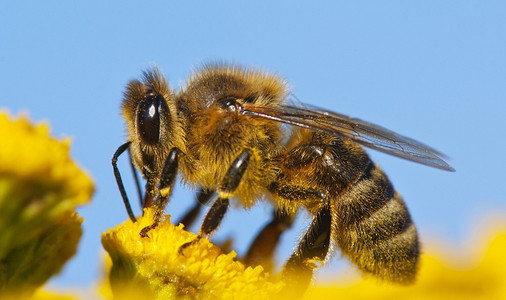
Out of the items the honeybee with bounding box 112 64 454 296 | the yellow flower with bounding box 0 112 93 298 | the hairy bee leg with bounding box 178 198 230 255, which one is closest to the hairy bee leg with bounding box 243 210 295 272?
the honeybee with bounding box 112 64 454 296

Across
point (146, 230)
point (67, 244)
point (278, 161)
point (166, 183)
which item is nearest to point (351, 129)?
point (278, 161)

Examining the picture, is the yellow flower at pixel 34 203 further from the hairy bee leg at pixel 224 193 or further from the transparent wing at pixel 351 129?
the transparent wing at pixel 351 129

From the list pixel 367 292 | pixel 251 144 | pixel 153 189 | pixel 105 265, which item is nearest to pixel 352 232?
pixel 251 144

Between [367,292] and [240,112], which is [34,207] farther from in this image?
[367,292]

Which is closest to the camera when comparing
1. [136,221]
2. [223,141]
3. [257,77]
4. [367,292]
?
[136,221]

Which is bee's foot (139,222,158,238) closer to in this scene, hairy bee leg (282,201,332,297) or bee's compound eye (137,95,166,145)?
bee's compound eye (137,95,166,145)

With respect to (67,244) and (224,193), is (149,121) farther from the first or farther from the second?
(67,244)
